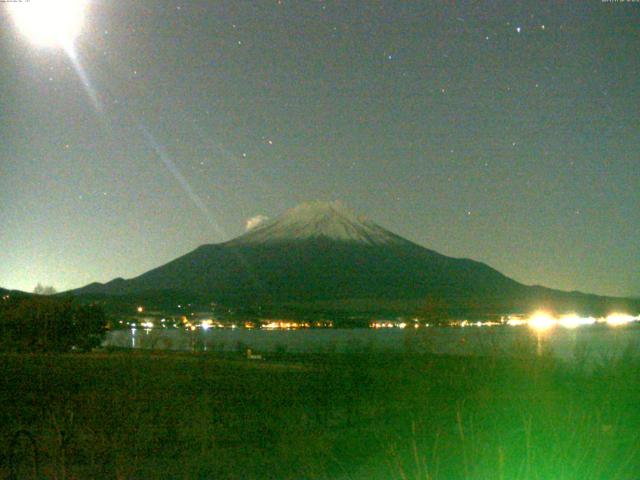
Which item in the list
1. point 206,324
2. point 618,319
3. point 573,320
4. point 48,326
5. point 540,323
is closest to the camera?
point 540,323

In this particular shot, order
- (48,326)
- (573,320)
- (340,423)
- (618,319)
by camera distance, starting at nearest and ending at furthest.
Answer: (340,423) < (48,326) < (618,319) < (573,320)

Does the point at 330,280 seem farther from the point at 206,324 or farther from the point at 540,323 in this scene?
the point at 540,323

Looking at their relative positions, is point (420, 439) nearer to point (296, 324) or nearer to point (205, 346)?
point (205, 346)

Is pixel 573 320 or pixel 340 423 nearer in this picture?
pixel 340 423

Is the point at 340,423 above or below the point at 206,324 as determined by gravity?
below

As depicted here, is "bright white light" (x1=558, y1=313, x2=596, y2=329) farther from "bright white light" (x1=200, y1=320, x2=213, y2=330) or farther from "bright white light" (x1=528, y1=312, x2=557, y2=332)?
"bright white light" (x1=200, y1=320, x2=213, y2=330)

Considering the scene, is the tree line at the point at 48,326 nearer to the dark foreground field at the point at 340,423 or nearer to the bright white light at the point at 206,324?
the dark foreground field at the point at 340,423

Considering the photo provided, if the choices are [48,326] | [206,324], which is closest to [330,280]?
[206,324]

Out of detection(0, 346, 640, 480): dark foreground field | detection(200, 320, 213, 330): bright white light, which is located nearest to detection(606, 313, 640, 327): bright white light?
detection(0, 346, 640, 480): dark foreground field

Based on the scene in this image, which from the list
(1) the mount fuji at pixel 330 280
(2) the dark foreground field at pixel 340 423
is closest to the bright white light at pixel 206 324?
(1) the mount fuji at pixel 330 280
